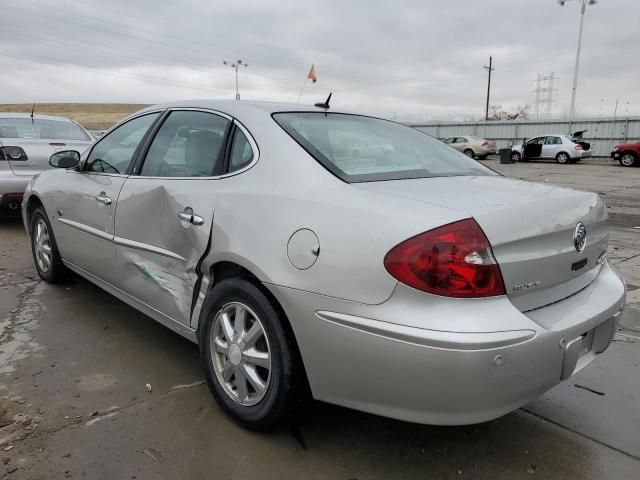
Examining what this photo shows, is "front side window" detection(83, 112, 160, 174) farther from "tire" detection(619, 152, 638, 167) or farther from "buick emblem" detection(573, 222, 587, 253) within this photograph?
"tire" detection(619, 152, 638, 167)

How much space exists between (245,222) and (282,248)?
0.28 m

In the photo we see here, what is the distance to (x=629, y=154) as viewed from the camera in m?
23.2

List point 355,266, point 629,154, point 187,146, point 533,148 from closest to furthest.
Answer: point 355,266 → point 187,146 → point 629,154 → point 533,148

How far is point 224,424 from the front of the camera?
2.55m

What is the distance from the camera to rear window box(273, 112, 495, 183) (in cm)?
241

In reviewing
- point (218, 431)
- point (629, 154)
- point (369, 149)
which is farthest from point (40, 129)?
point (629, 154)

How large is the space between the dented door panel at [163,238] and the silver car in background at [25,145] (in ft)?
15.1

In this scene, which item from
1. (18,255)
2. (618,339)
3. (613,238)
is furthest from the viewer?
(613,238)

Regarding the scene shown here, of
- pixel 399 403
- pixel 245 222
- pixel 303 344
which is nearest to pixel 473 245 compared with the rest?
pixel 399 403

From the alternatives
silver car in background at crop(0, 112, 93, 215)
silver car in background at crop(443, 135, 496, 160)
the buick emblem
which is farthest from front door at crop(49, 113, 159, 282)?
silver car in background at crop(443, 135, 496, 160)

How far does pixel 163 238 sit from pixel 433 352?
5.36 feet

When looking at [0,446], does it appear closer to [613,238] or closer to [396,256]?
[396,256]

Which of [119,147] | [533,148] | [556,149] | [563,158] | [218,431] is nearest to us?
[218,431]

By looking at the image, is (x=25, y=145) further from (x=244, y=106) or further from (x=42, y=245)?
(x=244, y=106)
